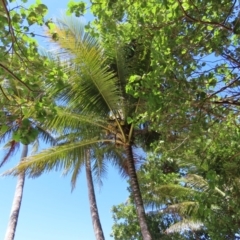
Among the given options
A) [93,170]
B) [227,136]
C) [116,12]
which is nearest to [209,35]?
[116,12]

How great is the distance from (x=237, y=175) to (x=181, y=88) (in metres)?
2.08

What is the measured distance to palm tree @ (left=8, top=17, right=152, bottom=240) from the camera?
25.7 feet

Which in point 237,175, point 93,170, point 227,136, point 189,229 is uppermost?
point 93,170

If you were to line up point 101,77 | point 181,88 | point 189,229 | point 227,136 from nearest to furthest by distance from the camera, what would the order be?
point 181,88 → point 227,136 → point 101,77 → point 189,229

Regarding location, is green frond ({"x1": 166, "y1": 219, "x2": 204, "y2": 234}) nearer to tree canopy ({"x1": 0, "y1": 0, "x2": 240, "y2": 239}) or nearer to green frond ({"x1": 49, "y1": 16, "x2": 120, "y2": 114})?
tree canopy ({"x1": 0, "y1": 0, "x2": 240, "y2": 239})

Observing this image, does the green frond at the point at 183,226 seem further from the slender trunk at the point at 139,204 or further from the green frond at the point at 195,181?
the slender trunk at the point at 139,204

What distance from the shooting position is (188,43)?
153 inches

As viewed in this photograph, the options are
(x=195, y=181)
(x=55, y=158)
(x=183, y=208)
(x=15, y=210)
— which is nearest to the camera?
(x=55, y=158)

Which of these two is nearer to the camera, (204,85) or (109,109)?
(204,85)

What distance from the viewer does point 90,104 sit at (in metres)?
8.22

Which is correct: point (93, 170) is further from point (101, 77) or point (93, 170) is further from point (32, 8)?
point (32, 8)

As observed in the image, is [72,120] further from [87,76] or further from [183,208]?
[183,208]

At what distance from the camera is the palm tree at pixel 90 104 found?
7832 millimetres

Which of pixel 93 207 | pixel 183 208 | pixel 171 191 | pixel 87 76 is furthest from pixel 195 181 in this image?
pixel 87 76
